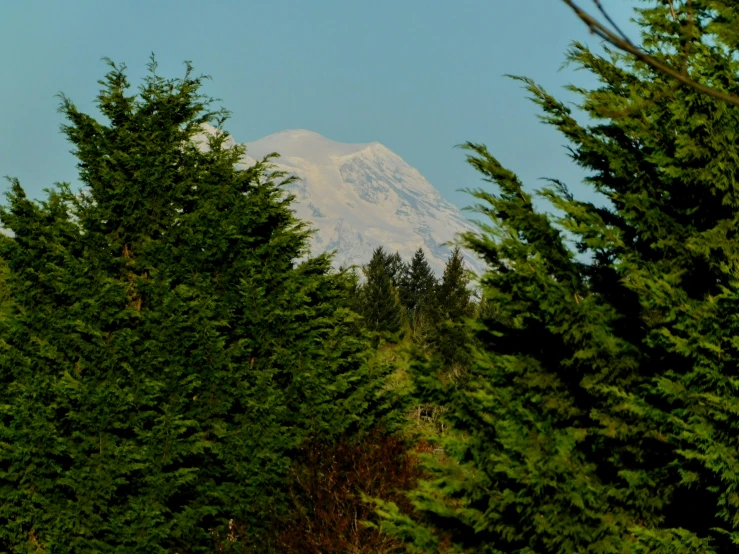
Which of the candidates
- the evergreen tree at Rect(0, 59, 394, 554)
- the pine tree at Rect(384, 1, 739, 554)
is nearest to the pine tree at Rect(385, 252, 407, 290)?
the evergreen tree at Rect(0, 59, 394, 554)

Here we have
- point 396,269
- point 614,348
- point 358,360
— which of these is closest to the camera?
point 614,348

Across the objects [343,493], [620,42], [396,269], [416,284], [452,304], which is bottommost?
[343,493]

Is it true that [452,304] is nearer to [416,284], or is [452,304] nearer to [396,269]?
[416,284]

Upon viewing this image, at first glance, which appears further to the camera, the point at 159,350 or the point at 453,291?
the point at 453,291

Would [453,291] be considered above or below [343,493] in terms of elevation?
above

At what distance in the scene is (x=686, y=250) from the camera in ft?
28.8

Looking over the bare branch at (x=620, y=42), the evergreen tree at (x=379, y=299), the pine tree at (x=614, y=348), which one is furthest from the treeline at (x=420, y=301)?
the bare branch at (x=620, y=42)

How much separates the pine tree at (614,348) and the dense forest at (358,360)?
30mm

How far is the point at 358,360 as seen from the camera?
18438mm

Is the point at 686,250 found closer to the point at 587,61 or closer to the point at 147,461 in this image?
the point at 587,61

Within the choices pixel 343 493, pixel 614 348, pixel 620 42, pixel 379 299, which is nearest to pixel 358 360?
pixel 343 493

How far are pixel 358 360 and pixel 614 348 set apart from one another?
1010 centimetres

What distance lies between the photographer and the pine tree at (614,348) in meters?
7.60

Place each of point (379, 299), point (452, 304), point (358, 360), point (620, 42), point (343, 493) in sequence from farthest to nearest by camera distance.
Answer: point (379, 299), point (452, 304), point (358, 360), point (343, 493), point (620, 42)
